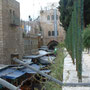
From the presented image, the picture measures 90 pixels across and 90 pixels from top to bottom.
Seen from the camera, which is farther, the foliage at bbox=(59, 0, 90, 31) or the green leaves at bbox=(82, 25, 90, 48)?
the foliage at bbox=(59, 0, 90, 31)

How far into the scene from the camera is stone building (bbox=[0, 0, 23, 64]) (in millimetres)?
13852

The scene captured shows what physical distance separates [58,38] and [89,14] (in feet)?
73.0

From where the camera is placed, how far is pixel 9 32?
50.1 ft

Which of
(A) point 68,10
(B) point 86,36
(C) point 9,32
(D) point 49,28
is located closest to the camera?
(B) point 86,36

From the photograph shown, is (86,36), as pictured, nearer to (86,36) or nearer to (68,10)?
(86,36)

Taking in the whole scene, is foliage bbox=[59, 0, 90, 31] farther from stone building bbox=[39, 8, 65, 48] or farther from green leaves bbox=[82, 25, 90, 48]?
stone building bbox=[39, 8, 65, 48]

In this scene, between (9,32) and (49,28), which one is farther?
(49,28)

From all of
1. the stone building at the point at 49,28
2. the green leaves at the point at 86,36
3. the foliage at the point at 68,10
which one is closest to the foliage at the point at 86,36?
the green leaves at the point at 86,36

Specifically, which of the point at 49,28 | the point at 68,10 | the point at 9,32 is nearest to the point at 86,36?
the point at 68,10

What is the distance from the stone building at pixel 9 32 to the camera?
13.9m

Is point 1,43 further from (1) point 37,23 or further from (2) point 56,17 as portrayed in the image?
(2) point 56,17

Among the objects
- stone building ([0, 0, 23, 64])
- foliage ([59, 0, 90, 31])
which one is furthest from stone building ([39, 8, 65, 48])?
foliage ([59, 0, 90, 31])

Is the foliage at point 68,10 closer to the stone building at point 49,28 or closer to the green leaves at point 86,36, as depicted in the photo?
the green leaves at point 86,36

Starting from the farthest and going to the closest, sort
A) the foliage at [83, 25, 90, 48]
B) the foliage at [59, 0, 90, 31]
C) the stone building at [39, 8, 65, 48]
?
1. the stone building at [39, 8, 65, 48]
2. the foliage at [59, 0, 90, 31]
3. the foliage at [83, 25, 90, 48]
